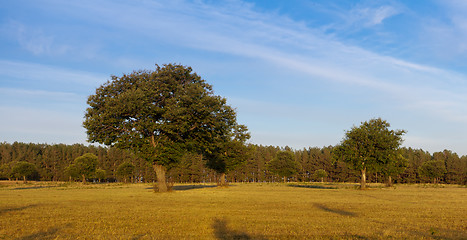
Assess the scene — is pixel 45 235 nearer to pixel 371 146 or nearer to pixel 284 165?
pixel 371 146

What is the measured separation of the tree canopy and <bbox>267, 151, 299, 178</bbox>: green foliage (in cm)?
6110

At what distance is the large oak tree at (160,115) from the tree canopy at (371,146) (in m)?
28.0

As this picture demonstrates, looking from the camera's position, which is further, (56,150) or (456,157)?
(56,150)

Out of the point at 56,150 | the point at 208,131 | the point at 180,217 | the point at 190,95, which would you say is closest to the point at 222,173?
the point at 208,131

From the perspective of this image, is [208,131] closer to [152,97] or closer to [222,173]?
[152,97]

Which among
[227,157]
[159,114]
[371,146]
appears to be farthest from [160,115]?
[371,146]

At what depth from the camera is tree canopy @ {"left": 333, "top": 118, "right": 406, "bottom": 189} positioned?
61719mm

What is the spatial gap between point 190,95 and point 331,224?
31.6 metres

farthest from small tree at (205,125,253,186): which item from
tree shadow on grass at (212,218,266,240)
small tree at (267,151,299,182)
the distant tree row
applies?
the distant tree row

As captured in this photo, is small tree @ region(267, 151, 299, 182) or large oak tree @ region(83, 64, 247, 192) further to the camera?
small tree @ region(267, 151, 299, 182)

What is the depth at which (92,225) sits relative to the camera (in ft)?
50.7

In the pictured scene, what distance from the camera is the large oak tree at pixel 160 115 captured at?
4366 centimetres

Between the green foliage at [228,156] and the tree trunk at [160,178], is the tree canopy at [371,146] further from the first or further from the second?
the tree trunk at [160,178]

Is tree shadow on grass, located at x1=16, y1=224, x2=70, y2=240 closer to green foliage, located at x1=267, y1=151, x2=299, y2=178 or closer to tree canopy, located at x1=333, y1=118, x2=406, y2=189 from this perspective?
tree canopy, located at x1=333, y1=118, x2=406, y2=189
